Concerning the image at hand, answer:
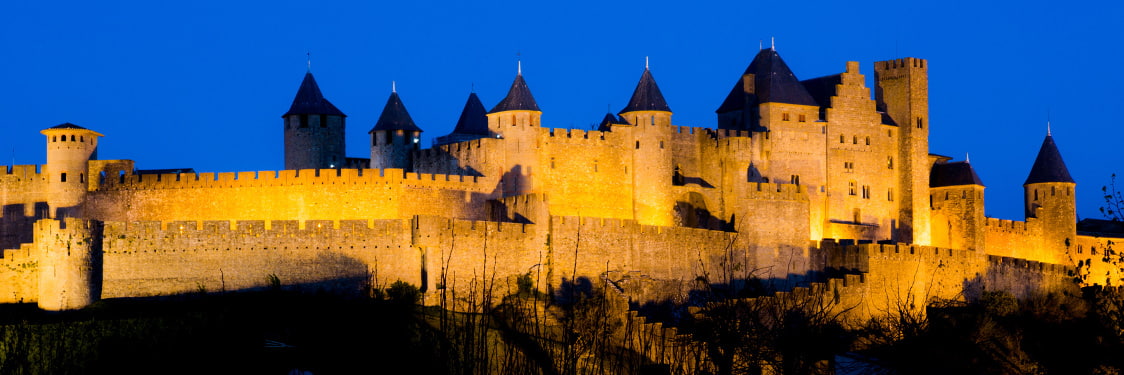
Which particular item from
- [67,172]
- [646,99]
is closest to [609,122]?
[646,99]

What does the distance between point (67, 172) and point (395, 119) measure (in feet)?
38.4

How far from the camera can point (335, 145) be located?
57.1 m

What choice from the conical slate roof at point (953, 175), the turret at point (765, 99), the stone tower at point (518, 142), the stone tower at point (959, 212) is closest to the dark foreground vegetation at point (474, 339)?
the stone tower at point (518, 142)

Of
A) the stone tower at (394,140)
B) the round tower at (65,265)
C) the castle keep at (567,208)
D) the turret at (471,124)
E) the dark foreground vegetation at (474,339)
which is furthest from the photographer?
the turret at (471,124)

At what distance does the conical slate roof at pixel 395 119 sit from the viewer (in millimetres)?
58906

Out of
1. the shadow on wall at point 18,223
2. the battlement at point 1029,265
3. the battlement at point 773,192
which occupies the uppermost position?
the battlement at point 773,192

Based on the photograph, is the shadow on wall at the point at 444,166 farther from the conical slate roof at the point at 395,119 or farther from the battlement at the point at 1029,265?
the battlement at the point at 1029,265

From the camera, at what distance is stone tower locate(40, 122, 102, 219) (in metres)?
52.5

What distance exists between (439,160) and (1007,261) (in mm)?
20742

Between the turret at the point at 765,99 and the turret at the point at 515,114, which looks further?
the turret at the point at 765,99

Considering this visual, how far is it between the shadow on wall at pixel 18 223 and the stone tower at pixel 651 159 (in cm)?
1905

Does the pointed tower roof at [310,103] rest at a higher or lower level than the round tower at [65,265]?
higher

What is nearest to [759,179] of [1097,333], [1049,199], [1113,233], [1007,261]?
[1007,261]

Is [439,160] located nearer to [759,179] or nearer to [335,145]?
[335,145]
